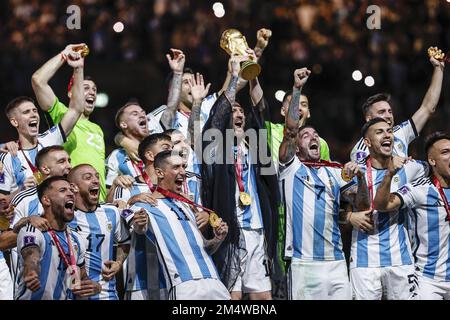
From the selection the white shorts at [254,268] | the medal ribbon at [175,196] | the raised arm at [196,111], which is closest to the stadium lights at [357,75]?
the raised arm at [196,111]

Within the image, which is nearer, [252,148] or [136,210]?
[136,210]

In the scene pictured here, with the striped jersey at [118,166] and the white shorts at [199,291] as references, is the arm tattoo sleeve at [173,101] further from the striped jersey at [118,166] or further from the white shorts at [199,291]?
the white shorts at [199,291]

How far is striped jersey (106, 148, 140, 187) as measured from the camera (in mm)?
9977

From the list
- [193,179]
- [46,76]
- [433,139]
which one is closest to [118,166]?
[193,179]

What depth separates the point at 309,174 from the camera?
9547 millimetres

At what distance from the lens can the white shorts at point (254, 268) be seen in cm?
945

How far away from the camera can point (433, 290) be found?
9258 mm

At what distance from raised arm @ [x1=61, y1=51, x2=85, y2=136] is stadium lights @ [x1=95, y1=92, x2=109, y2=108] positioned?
3.86 m

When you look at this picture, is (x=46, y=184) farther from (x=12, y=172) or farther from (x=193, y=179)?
(x=193, y=179)

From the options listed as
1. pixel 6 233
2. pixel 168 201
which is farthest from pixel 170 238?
pixel 6 233

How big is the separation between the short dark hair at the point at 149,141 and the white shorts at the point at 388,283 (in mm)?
1703

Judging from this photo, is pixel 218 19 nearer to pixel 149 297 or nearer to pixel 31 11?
pixel 31 11

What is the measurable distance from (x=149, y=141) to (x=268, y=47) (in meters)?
5.89

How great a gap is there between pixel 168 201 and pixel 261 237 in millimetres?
1115
